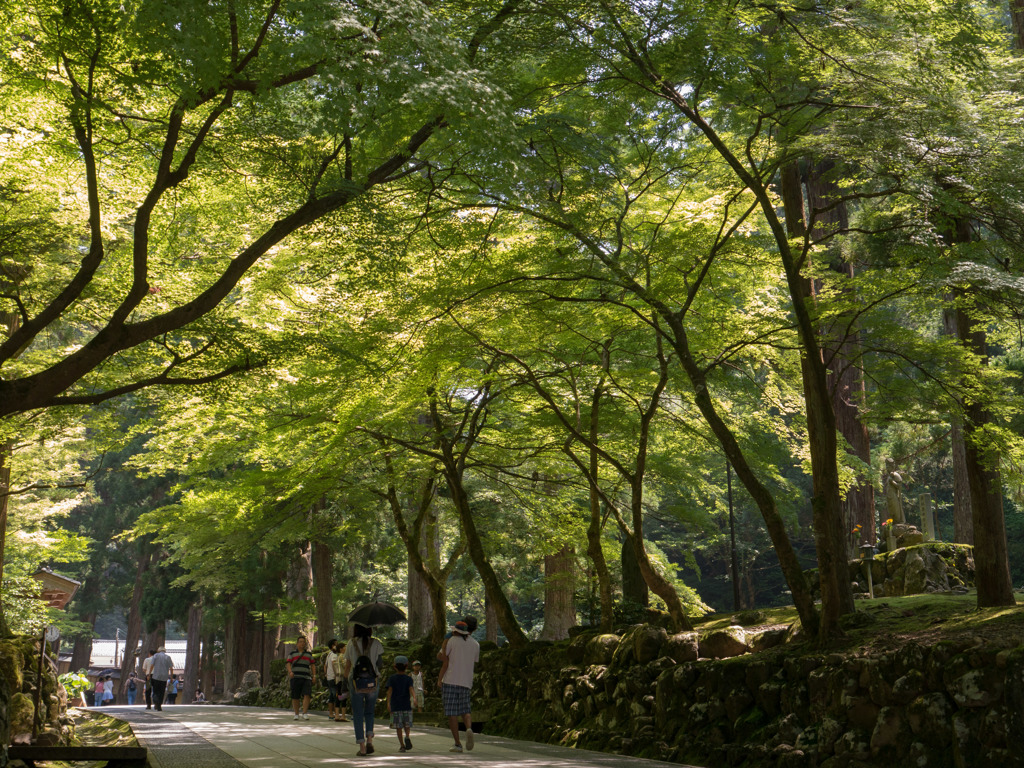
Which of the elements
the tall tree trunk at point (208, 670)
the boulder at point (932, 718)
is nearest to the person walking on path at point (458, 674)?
the boulder at point (932, 718)

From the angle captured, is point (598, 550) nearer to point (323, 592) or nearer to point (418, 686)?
point (418, 686)

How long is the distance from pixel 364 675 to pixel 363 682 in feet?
0.24

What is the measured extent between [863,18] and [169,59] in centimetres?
628

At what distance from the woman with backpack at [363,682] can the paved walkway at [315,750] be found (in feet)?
0.66

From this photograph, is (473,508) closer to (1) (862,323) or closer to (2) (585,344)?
(2) (585,344)

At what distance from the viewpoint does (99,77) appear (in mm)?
8141

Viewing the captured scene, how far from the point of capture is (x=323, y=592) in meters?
24.8

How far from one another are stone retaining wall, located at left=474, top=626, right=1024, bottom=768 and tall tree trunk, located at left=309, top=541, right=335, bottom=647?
1170 centimetres

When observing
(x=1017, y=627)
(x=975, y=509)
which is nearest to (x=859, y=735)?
(x=1017, y=627)

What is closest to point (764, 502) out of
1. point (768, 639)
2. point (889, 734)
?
point (768, 639)

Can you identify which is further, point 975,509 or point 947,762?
point 975,509

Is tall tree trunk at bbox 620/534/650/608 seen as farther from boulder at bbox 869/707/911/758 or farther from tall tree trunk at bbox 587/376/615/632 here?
boulder at bbox 869/707/911/758

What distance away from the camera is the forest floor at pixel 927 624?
7473 mm

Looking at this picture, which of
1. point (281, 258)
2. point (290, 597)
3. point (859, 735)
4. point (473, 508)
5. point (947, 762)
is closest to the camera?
point (947, 762)
